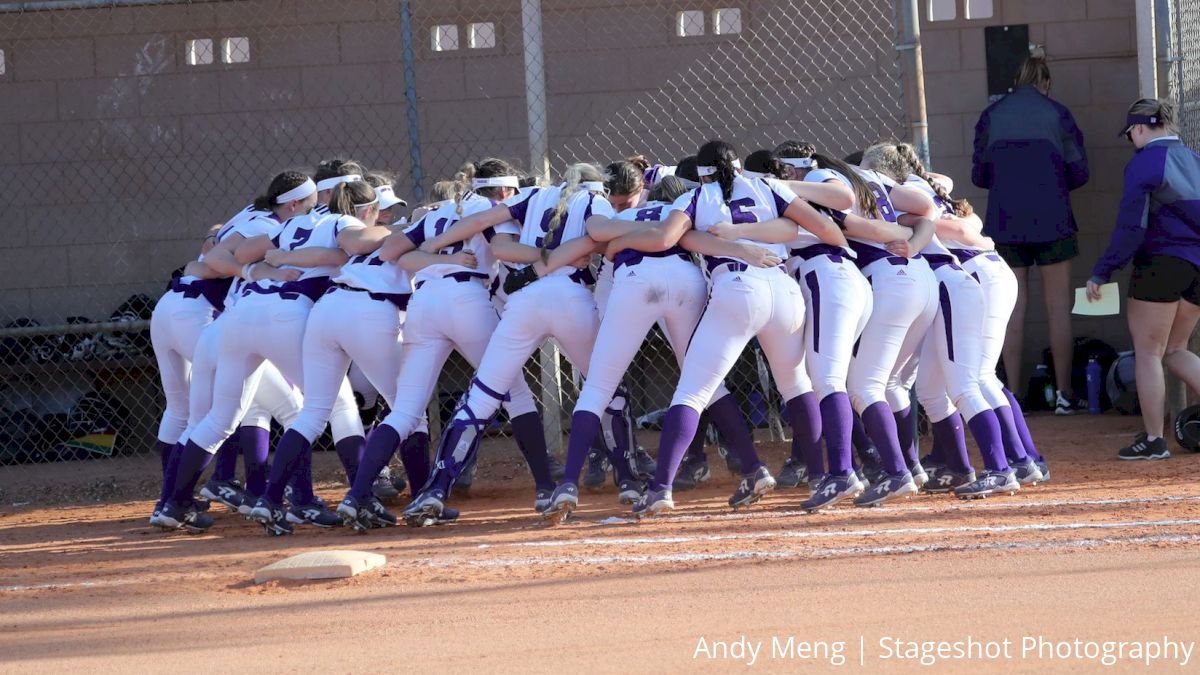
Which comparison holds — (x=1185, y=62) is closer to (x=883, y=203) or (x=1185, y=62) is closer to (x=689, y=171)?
(x=883, y=203)

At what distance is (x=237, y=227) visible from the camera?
730 cm

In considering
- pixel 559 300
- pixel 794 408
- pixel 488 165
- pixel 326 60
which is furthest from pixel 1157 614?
pixel 326 60

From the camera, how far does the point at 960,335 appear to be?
677 cm

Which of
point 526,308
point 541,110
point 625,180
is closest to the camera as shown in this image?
point 526,308

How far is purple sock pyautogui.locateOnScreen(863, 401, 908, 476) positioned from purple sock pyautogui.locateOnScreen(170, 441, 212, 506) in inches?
125

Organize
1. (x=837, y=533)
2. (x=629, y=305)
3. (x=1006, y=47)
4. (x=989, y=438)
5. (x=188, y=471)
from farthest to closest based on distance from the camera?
(x=1006, y=47) → (x=188, y=471) → (x=989, y=438) → (x=629, y=305) → (x=837, y=533)

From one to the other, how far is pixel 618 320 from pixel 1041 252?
424 cm

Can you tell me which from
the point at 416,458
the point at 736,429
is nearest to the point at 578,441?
the point at 736,429

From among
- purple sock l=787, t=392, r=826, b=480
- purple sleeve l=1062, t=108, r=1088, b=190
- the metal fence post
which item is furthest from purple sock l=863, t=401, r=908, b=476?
purple sleeve l=1062, t=108, r=1088, b=190

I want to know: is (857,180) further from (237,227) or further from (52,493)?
(52,493)

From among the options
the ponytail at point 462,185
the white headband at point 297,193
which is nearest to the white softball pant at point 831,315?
the ponytail at point 462,185

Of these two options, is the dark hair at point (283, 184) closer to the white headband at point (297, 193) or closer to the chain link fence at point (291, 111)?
the white headband at point (297, 193)

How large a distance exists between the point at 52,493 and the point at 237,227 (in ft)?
8.62

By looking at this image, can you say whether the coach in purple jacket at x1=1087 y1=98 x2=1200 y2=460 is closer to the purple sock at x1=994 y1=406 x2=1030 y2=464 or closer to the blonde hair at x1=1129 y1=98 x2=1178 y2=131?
the blonde hair at x1=1129 y1=98 x2=1178 y2=131
